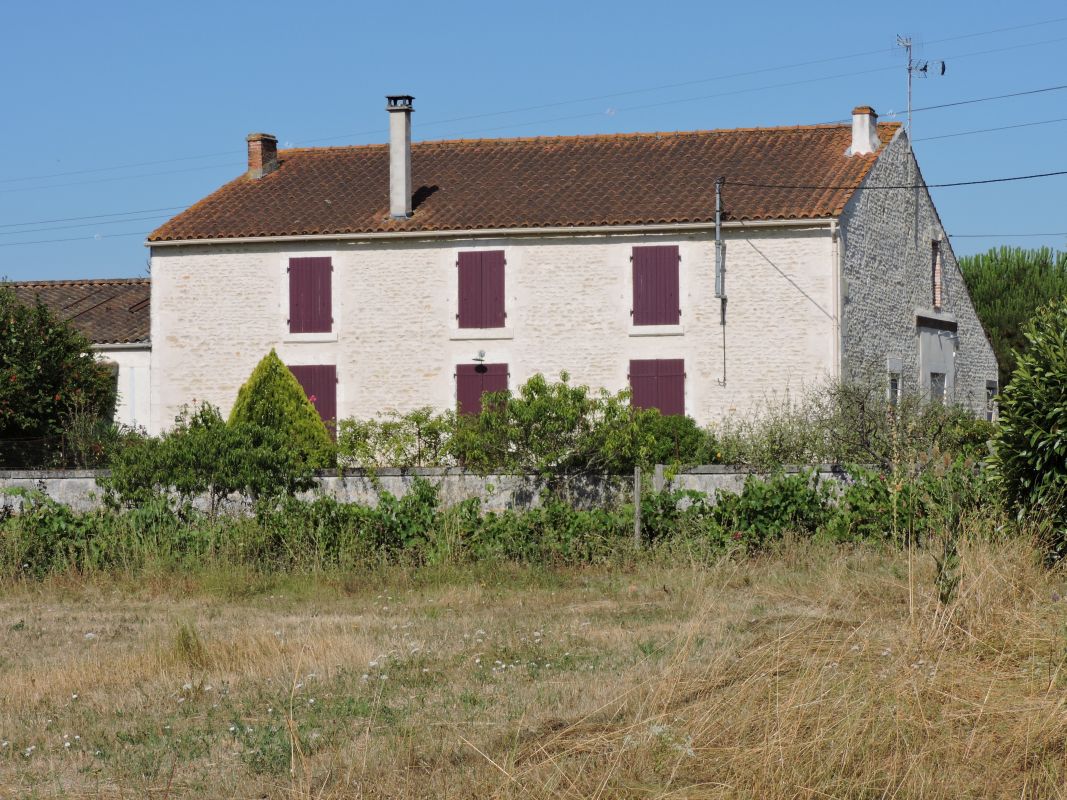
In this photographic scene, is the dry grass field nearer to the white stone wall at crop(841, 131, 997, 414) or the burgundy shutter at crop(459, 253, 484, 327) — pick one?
the white stone wall at crop(841, 131, 997, 414)

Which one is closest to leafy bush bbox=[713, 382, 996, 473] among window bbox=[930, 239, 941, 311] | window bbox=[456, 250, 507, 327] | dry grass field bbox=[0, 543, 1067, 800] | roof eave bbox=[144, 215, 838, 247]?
roof eave bbox=[144, 215, 838, 247]

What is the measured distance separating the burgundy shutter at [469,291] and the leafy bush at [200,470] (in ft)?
38.4

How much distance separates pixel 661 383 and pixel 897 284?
594cm

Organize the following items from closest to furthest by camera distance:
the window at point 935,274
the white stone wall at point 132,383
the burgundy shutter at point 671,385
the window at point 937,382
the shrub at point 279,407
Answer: the shrub at point 279,407, the burgundy shutter at point 671,385, the white stone wall at point 132,383, the window at point 937,382, the window at point 935,274

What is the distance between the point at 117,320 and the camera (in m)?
29.2

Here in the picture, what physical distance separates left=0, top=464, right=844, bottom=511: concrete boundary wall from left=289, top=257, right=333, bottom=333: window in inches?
413

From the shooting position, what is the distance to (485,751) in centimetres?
554

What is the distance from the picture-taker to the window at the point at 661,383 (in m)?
24.2

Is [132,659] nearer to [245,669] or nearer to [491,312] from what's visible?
[245,669]

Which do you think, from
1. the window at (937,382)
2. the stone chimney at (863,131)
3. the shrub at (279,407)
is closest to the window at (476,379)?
the shrub at (279,407)

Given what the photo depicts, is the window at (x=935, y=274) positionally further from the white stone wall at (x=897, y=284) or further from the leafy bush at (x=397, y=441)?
the leafy bush at (x=397, y=441)

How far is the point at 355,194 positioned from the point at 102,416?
677cm

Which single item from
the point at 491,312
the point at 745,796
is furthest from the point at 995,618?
the point at 491,312

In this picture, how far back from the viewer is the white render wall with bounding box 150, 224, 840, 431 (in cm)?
2384
